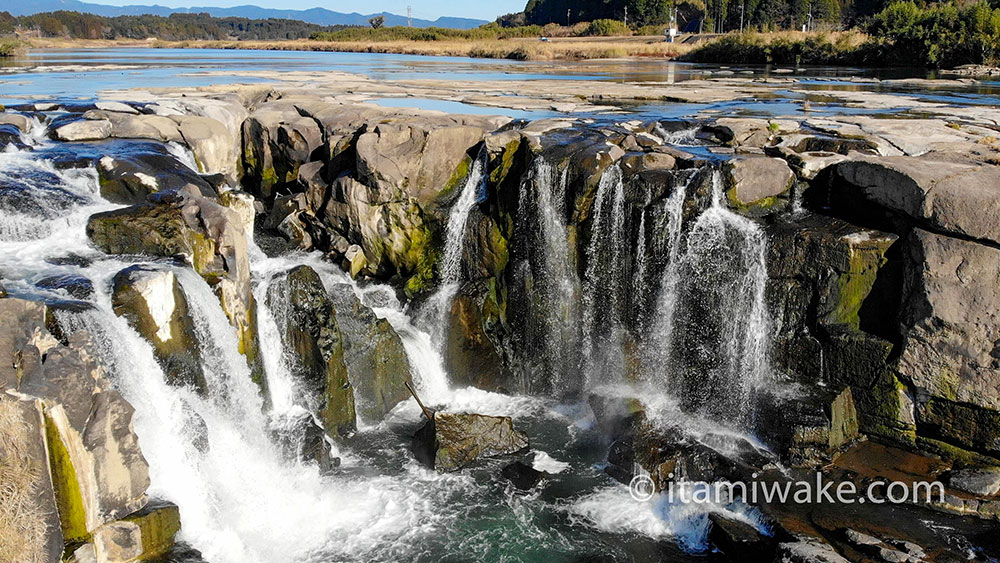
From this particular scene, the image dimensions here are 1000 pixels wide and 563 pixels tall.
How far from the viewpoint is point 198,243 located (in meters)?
12.1

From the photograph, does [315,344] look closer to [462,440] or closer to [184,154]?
[462,440]

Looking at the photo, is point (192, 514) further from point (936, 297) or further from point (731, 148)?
Answer: point (731, 148)

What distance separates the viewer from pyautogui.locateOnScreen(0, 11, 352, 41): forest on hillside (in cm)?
9106

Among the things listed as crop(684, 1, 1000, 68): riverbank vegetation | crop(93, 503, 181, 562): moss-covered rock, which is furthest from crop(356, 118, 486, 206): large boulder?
crop(684, 1, 1000, 68): riverbank vegetation

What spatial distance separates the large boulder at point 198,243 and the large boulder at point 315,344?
0.68 meters

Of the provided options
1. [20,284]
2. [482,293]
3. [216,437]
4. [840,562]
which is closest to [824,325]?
[840,562]

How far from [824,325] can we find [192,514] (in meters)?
10.1

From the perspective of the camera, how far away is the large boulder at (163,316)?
10.3m

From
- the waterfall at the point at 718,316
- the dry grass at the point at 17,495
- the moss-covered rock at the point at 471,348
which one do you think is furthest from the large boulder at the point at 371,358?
the dry grass at the point at 17,495

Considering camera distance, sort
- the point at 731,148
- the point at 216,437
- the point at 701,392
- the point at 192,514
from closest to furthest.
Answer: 1. the point at 192,514
2. the point at 216,437
3. the point at 701,392
4. the point at 731,148

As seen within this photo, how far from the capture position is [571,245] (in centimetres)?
1460

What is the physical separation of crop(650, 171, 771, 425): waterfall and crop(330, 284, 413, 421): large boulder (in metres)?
5.05

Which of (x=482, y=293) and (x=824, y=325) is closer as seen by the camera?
(x=824, y=325)

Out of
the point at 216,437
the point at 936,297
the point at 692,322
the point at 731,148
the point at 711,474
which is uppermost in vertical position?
the point at 731,148
